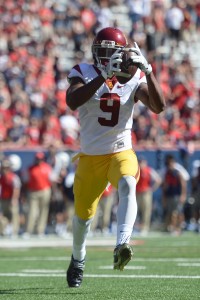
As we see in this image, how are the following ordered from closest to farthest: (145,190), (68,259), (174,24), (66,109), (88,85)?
(88,85) → (68,259) → (145,190) → (66,109) → (174,24)

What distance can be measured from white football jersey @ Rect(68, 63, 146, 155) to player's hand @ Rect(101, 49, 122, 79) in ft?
1.44

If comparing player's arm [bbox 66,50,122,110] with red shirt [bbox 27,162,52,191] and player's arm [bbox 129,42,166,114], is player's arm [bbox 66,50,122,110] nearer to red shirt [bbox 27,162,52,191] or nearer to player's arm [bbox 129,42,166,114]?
player's arm [bbox 129,42,166,114]

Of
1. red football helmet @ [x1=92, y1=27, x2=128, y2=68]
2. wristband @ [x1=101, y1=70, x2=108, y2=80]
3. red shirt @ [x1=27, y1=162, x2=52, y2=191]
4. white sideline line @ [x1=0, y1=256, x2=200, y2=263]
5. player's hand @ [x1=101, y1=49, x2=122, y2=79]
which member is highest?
red football helmet @ [x1=92, y1=27, x2=128, y2=68]

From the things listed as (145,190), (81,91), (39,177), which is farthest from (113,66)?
(145,190)

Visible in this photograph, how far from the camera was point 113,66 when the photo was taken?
6273 millimetres

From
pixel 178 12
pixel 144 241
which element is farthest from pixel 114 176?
pixel 178 12

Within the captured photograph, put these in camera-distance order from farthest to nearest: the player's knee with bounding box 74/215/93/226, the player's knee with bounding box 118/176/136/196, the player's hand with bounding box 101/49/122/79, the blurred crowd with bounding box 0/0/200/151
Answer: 1. the blurred crowd with bounding box 0/0/200/151
2. the player's knee with bounding box 74/215/93/226
3. the player's knee with bounding box 118/176/136/196
4. the player's hand with bounding box 101/49/122/79

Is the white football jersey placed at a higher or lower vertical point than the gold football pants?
higher

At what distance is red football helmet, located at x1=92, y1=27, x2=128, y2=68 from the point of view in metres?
6.57

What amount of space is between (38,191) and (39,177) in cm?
28

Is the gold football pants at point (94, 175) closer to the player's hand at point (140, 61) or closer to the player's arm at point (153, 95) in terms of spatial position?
the player's arm at point (153, 95)

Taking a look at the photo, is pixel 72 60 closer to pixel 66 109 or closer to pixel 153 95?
pixel 66 109

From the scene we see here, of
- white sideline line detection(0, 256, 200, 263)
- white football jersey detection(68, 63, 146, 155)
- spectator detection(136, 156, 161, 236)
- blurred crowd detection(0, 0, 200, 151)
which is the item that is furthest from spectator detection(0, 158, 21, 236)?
white football jersey detection(68, 63, 146, 155)

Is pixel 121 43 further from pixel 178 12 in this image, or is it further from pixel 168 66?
pixel 178 12
